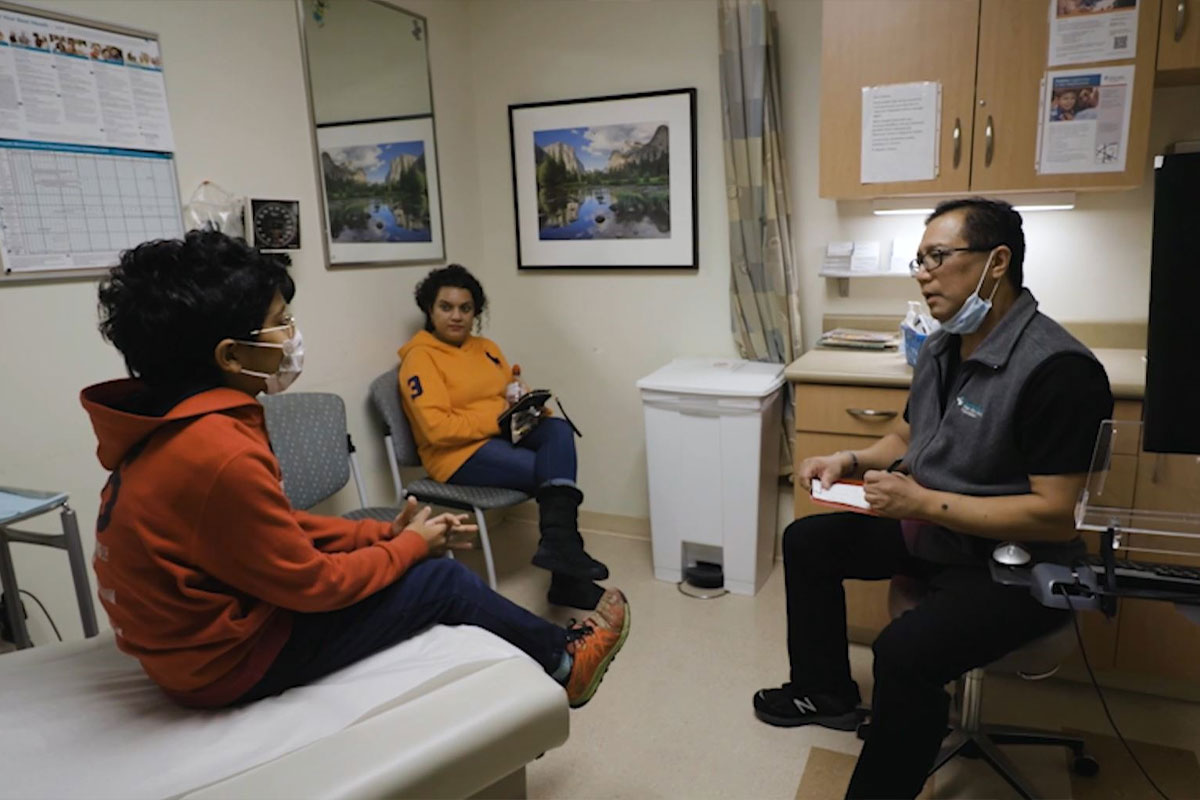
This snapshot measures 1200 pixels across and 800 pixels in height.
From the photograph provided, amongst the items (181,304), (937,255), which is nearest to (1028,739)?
(937,255)

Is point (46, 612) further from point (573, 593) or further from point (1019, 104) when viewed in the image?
point (1019, 104)

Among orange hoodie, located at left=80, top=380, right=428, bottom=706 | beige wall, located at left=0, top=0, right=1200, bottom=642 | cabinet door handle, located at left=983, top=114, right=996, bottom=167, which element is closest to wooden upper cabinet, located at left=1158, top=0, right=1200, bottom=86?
beige wall, located at left=0, top=0, right=1200, bottom=642

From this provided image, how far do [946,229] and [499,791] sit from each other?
4.76 feet

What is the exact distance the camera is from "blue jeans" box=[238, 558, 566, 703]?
4.63 feet

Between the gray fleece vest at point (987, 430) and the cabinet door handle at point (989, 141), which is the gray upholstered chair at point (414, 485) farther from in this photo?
the cabinet door handle at point (989, 141)

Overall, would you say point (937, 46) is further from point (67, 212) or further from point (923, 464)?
point (67, 212)

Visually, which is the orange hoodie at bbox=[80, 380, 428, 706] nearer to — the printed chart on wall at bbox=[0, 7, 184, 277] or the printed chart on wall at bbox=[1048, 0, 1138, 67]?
the printed chart on wall at bbox=[0, 7, 184, 277]

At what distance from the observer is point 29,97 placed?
1.89 metres

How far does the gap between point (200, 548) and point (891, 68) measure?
2223 millimetres

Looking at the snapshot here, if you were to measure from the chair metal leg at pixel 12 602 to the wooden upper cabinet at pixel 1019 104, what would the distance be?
2.69 meters

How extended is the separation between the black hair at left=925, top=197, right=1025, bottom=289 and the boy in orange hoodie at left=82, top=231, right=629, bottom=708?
1.39 meters

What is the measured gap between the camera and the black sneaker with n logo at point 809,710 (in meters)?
2.10

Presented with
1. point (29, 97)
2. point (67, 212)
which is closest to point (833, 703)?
point (67, 212)

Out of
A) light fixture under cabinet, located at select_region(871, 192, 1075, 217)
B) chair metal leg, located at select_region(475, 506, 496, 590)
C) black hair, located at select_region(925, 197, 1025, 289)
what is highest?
light fixture under cabinet, located at select_region(871, 192, 1075, 217)
